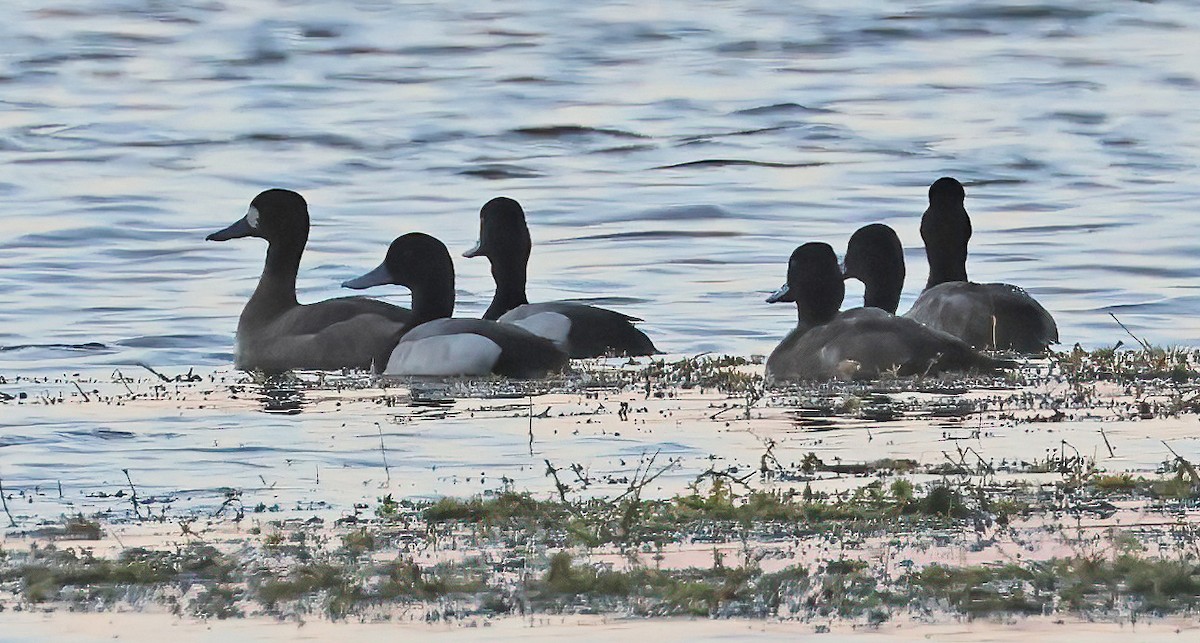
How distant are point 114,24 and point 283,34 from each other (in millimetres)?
4329

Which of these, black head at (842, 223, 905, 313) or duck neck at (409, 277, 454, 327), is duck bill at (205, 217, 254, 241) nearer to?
duck neck at (409, 277, 454, 327)

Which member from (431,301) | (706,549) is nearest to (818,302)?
(431,301)

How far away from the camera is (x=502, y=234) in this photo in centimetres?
1905

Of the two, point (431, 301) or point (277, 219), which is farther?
point (277, 219)

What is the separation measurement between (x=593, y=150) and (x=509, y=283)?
712 inches

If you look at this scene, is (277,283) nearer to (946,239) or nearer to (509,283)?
(509,283)

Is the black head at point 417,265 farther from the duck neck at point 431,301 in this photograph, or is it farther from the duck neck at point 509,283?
the duck neck at point 509,283

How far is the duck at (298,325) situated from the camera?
16.5 meters

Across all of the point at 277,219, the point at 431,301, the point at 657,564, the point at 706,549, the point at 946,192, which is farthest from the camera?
the point at 946,192

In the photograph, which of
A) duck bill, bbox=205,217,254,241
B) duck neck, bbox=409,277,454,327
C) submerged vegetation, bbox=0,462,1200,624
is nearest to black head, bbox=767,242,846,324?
duck neck, bbox=409,277,454,327

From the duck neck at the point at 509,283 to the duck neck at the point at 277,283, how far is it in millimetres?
1472

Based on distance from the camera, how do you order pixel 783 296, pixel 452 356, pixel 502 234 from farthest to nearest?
pixel 502 234 < pixel 783 296 < pixel 452 356

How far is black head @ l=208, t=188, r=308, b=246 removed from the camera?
18750mm

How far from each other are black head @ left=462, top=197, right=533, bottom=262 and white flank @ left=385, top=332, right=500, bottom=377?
11.6ft
